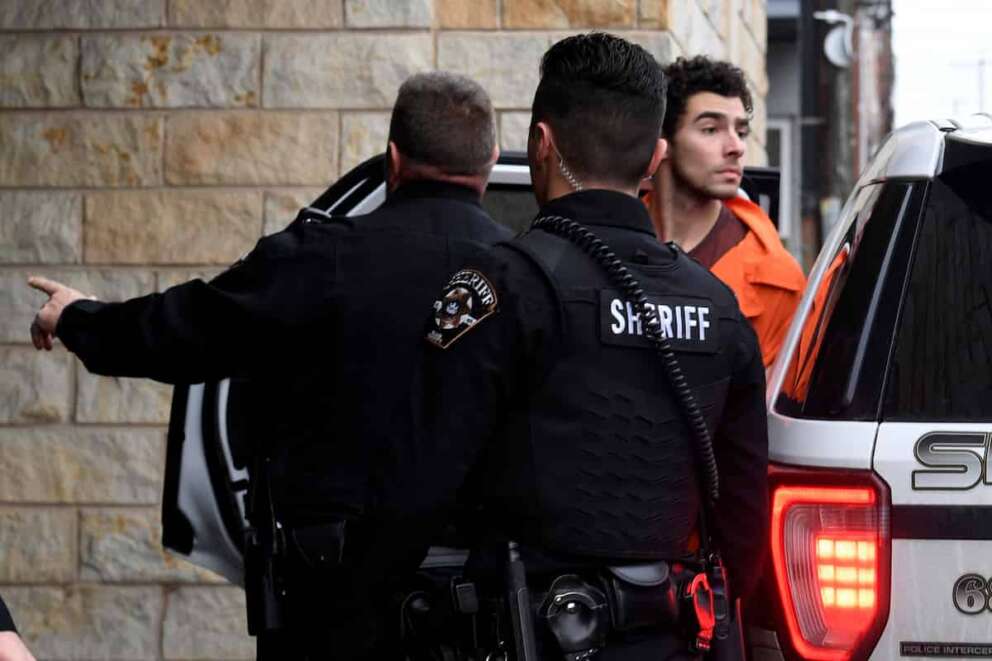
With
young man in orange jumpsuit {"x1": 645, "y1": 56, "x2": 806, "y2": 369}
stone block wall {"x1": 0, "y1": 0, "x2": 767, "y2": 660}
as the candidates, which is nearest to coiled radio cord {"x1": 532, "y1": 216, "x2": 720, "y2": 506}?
young man in orange jumpsuit {"x1": 645, "y1": 56, "x2": 806, "y2": 369}

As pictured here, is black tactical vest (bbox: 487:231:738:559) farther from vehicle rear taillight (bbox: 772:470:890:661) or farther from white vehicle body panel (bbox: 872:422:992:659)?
white vehicle body panel (bbox: 872:422:992:659)

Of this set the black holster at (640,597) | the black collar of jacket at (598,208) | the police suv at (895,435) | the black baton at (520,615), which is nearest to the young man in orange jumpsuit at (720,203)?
the police suv at (895,435)

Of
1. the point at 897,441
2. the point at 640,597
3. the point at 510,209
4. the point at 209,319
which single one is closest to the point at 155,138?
the point at 510,209

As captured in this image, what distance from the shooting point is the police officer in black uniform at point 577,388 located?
2.88 meters

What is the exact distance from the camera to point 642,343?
2922mm

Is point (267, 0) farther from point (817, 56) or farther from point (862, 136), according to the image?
point (817, 56)

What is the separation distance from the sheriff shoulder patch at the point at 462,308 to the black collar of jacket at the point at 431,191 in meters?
1.00

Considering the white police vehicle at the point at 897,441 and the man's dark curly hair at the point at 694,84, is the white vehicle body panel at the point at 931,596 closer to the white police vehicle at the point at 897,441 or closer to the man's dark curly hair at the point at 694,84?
the white police vehicle at the point at 897,441

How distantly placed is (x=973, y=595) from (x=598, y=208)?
87cm

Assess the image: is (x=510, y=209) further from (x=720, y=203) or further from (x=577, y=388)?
(x=577, y=388)

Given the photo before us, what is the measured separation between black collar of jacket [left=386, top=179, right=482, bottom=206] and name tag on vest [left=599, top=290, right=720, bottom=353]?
3.33 feet

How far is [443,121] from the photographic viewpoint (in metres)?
3.91

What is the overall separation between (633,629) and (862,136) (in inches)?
1050

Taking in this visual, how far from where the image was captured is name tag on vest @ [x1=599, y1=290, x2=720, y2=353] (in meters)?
2.91
